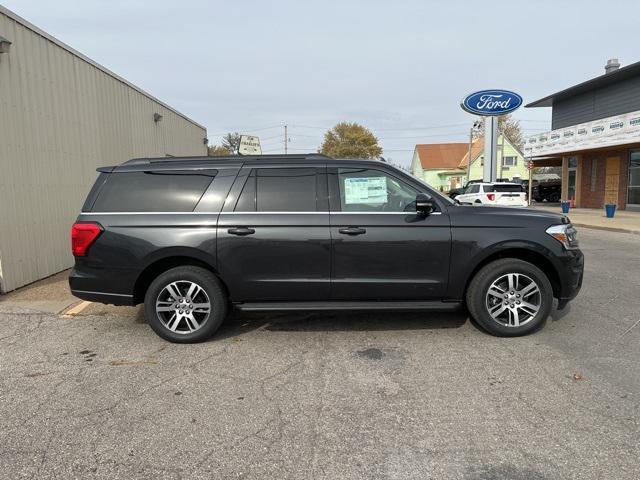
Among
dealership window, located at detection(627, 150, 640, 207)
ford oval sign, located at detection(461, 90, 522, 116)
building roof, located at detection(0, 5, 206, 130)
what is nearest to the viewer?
building roof, located at detection(0, 5, 206, 130)

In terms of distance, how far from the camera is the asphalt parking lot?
2.76 metres

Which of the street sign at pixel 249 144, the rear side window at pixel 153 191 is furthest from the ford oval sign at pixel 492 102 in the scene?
the rear side window at pixel 153 191

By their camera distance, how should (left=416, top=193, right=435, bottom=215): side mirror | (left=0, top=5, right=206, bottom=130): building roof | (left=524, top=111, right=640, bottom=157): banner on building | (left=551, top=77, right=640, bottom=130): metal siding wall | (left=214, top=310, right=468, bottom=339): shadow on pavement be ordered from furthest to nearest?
(left=551, top=77, right=640, bottom=130): metal siding wall, (left=524, top=111, right=640, bottom=157): banner on building, (left=0, top=5, right=206, bottom=130): building roof, (left=214, top=310, right=468, bottom=339): shadow on pavement, (left=416, top=193, right=435, bottom=215): side mirror

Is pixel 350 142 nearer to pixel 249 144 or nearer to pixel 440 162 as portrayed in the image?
pixel 440 162

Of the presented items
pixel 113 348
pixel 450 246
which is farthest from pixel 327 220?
pixel 113 348

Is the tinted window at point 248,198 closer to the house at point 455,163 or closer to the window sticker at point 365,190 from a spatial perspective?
the window sticker at point 365,190

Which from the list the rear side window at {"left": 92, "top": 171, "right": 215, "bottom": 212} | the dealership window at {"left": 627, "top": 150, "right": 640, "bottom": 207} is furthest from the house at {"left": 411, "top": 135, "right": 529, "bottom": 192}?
the rear side window at {"left": 92, "top": 171, "right": 215, "bottom": 212}

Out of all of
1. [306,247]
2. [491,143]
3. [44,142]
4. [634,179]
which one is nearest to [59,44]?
[44,142]

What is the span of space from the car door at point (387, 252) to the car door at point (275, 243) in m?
0.15

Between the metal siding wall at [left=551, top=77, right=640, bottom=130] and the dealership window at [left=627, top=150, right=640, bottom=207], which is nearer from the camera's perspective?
the dealership window at [left=627, top=150, right=640, bottom=207]

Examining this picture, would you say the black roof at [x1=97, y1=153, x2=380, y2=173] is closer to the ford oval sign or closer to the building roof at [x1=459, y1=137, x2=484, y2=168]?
the ford oval sign

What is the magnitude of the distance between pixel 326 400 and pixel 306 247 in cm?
156

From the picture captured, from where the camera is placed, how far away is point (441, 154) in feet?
268

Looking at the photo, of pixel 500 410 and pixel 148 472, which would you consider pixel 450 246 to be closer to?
pixel 500 410
